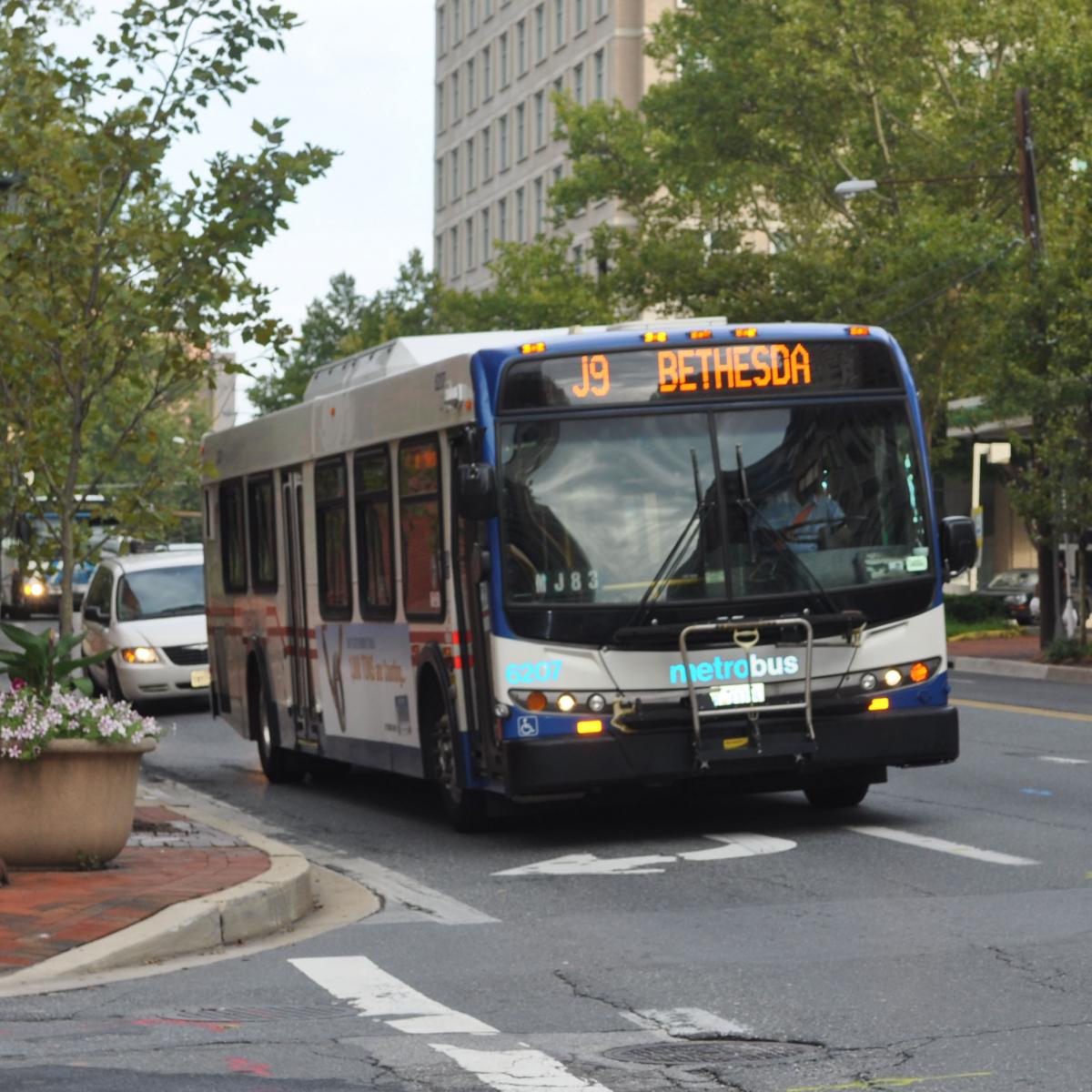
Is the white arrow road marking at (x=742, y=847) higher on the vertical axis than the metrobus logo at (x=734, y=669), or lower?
lower

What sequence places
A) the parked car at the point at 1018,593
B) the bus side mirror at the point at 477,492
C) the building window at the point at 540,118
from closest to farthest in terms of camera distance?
A: the bus side mirror at the point at 477,492 → the parked car at the point at 1018,593 → the building window at the point at 540,118

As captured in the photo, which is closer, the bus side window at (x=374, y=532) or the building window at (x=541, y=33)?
the bus side window at (x=374, y=532)

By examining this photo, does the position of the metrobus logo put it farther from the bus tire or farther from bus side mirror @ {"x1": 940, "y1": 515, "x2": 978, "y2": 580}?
the bus tire

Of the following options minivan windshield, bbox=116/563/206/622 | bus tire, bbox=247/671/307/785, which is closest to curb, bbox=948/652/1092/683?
minivan windshield, bbox=116/563/206/622

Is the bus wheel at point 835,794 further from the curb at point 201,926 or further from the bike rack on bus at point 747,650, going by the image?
the curb at point 201,926

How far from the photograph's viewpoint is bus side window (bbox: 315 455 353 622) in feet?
51.3

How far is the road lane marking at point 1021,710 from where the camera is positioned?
22.3 m

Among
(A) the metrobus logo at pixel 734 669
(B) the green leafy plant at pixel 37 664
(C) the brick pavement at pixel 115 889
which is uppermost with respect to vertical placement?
(B) the green leafy plant at pixel 37 664

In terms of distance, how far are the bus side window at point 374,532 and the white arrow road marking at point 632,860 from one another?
269 centimetres

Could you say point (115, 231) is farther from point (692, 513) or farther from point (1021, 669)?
point (1021, 669)

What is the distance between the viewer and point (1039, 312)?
3378 cm

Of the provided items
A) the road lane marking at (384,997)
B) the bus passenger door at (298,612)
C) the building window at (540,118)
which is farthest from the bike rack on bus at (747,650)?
the building window at (540,118)

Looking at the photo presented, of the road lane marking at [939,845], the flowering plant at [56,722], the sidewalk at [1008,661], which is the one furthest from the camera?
→ the sidewalk at [1008,661]

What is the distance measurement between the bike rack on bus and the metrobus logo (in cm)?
4
